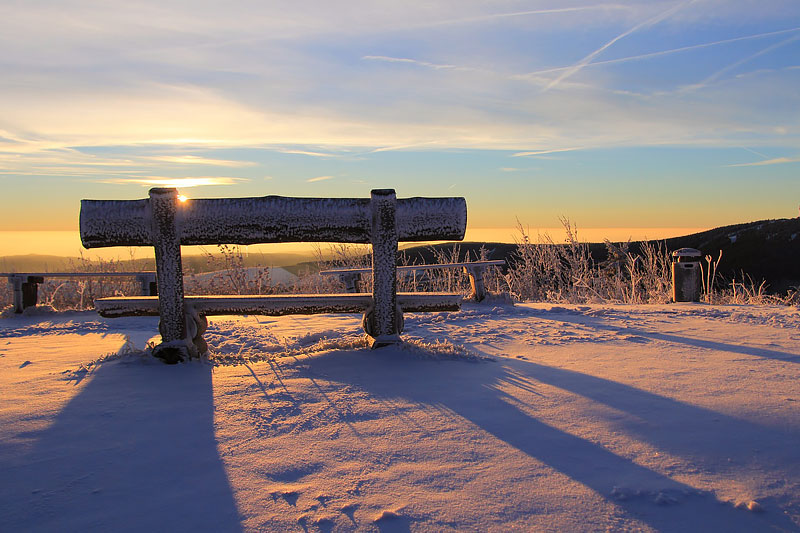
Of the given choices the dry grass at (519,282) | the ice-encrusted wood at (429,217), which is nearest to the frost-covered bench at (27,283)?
the dry grass at (519,282)

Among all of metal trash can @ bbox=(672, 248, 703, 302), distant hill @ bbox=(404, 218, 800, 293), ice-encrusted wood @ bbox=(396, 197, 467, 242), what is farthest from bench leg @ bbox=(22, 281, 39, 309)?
distant hill @ bbox=(404, 218, 800, 293)

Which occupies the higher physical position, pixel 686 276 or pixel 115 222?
pixel 115 222

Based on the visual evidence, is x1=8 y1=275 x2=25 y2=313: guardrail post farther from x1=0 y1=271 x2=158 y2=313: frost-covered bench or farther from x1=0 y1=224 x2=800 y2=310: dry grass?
x1=0 y1=224 x2=800 y2=310: dry grass

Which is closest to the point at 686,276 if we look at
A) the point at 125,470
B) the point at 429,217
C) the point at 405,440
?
the point at 429,217

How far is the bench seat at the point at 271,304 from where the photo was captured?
3916 millimetres

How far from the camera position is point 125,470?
81.0 inches

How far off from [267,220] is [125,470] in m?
2.08

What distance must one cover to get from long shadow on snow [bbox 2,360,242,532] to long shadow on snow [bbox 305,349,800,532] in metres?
0.98

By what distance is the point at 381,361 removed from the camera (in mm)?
3621

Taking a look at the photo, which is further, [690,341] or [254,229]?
[690,341]

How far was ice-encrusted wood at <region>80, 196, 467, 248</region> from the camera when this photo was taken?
148 inches

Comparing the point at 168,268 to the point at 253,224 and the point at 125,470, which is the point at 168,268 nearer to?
the point at 253,224

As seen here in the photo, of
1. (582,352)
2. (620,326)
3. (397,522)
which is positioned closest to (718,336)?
(620,326)

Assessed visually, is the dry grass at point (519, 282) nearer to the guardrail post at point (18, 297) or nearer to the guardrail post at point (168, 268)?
the guardrail post at point (18, 297)
